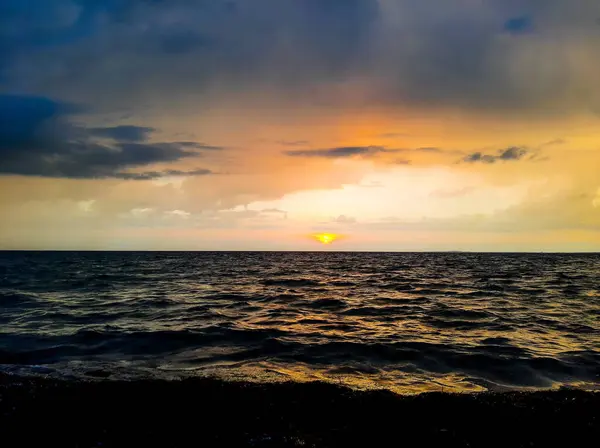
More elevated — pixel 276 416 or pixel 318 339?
pixel 276 416

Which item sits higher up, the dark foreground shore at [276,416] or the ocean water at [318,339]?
the dark foreground shore at [276,416]

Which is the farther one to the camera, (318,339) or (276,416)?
(318,339)

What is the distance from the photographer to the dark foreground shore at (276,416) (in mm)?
7691

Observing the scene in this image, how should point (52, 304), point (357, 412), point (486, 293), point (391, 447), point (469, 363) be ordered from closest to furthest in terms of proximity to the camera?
point (391, 447)
point (357, 412)
point (469, 363)
point (52, 304)
point (486, 293)

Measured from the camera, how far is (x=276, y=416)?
349 inches

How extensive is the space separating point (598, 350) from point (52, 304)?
32.0 metres

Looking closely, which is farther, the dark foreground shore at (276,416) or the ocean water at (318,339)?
the ocean water at (318,339)

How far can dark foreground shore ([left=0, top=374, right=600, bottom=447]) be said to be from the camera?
7.69m

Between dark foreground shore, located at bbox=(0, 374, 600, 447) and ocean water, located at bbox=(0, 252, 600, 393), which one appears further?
ocean water, located at bbox=(0, 252, 600, 393)

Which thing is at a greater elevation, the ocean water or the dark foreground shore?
the dark foreground shore

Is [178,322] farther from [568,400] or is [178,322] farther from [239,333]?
[568,400]

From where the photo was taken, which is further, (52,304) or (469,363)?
(52,304)

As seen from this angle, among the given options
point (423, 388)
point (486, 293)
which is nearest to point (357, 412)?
point (423, 388)

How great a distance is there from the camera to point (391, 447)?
24.5ft
